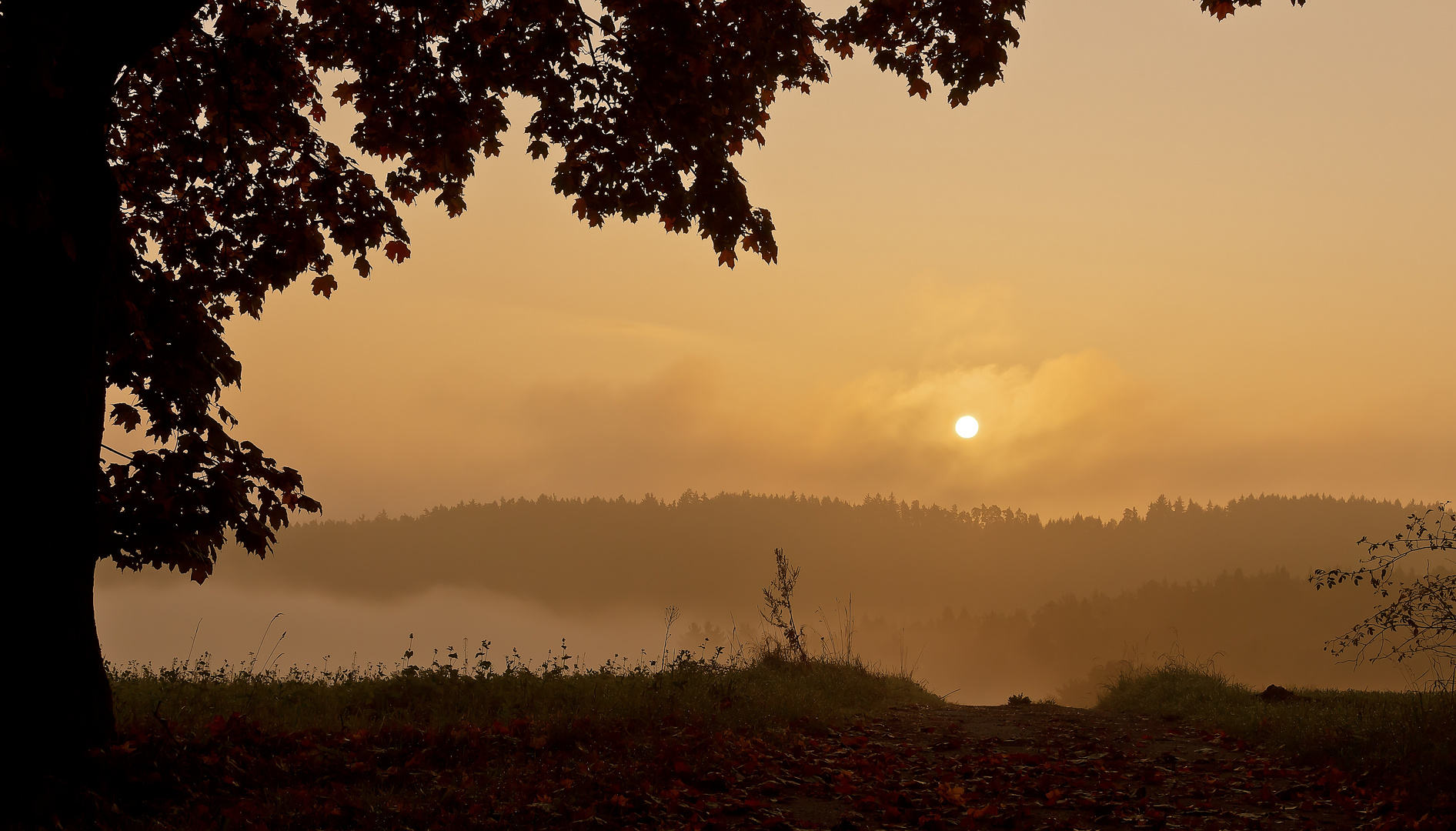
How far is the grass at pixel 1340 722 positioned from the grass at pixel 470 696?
5.01 m

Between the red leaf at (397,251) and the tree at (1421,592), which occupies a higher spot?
the red leaf at (397,251)

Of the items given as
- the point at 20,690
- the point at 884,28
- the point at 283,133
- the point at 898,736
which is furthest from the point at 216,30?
the point at 898,736

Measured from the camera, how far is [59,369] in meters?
5.99

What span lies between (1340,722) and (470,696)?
1025 cm

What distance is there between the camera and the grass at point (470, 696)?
9.32 metres

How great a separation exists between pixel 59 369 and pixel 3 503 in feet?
3.21

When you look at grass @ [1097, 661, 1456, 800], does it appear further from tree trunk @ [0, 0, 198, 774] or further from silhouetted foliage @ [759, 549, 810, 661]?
tree trunk @ [0, 0, 198, 774]

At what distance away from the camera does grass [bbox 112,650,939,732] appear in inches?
367

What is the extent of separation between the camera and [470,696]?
1072cm

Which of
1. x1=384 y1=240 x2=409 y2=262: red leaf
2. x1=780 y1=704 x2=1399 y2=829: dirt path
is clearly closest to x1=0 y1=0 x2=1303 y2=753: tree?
x1=384 y1=240 x2=409 y2=262: red leaf

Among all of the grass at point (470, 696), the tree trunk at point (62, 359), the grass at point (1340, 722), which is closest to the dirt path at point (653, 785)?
the grass at point (1340, 722)

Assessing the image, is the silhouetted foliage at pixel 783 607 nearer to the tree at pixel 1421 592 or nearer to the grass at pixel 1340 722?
the grass at pixel 1340 722

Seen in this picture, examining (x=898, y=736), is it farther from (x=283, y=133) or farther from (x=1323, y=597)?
(x=1323, y=597)

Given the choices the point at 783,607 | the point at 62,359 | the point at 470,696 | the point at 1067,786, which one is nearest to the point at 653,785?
the point at 1067,786
